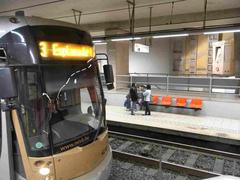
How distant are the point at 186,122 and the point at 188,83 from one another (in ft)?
13.8

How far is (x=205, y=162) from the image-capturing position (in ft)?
18.7

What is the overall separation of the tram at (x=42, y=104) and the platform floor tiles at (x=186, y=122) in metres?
4.93

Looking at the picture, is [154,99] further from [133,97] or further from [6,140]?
[6,140]

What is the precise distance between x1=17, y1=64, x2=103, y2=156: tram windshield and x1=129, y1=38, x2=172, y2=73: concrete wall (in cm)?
1500

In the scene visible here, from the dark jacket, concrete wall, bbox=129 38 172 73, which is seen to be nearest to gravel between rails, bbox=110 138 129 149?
the dark jacket

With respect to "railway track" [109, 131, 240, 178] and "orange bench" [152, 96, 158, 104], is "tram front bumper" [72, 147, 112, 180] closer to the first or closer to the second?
"railway track" [109, 131, 240, 178]

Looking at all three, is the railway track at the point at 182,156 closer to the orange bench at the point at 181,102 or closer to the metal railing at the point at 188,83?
the orange bench at the point at 181,102

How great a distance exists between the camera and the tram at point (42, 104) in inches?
113

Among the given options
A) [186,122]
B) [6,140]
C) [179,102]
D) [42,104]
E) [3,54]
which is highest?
[3,54]

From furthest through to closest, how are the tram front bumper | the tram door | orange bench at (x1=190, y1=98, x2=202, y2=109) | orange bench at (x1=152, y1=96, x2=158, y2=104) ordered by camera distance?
orange bench at (x1=152, y1=96, x2=158, y2=104) < orange bench at (x1=190, y1=98, x2=202, y2=109) < the tram front bumper < the tram door

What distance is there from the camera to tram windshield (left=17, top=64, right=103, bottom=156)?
9.55 ft

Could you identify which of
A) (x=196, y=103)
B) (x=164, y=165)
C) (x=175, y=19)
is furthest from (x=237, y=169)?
(x=175, y=19)

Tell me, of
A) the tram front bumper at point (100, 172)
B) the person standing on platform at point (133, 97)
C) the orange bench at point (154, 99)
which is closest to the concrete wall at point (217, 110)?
the orange bench at point (154, 99)

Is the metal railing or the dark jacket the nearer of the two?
the dark jacket
